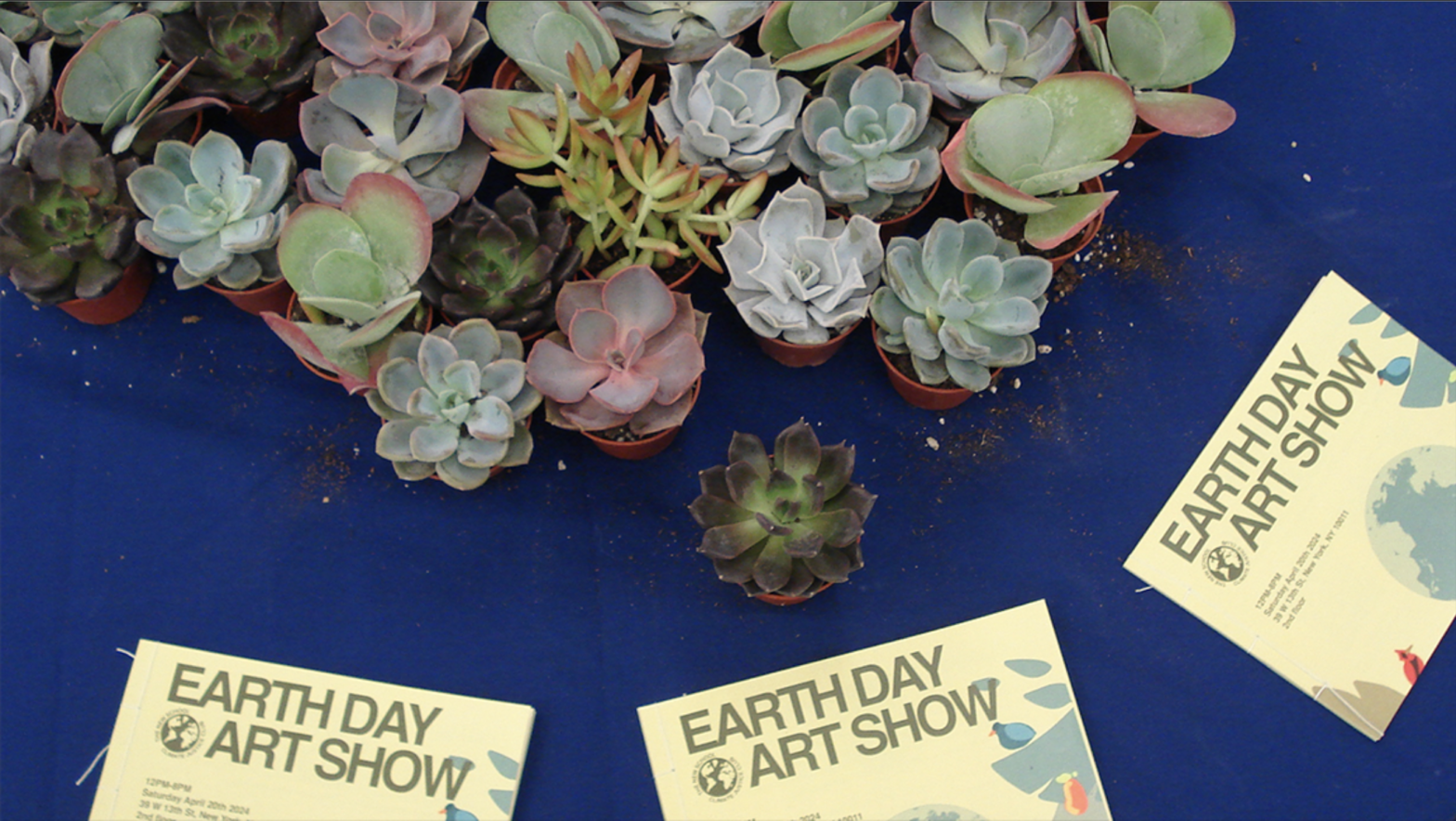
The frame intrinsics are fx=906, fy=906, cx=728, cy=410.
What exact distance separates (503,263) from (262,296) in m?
0.32

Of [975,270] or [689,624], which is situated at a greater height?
[975,270]

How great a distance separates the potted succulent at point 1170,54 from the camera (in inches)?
41.1

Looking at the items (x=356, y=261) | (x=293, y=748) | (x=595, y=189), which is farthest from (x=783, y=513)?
(x=293, y=748)

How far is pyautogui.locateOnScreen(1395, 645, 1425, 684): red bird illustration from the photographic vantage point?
1.11m

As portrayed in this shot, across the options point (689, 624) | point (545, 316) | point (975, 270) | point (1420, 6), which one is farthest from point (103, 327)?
point (1420, 6)

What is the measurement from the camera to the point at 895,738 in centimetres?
109

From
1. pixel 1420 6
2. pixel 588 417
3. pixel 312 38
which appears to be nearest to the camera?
pixel 588 417

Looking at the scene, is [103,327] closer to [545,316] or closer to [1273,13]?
[545,316]

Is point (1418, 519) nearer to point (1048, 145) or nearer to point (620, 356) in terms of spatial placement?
point (1048, 145)

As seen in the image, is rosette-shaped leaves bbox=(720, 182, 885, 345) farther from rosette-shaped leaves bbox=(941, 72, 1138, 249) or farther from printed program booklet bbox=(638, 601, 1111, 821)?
printed program booklet bbox=(638, 601, 1111, 821)

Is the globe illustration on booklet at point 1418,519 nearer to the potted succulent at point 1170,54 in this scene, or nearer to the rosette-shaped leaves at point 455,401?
the potted succulent at point 1170,54

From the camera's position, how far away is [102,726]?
3.61 ft

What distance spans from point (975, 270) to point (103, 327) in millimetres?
1125

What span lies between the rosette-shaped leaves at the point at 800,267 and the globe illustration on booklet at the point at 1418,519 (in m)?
0.72
